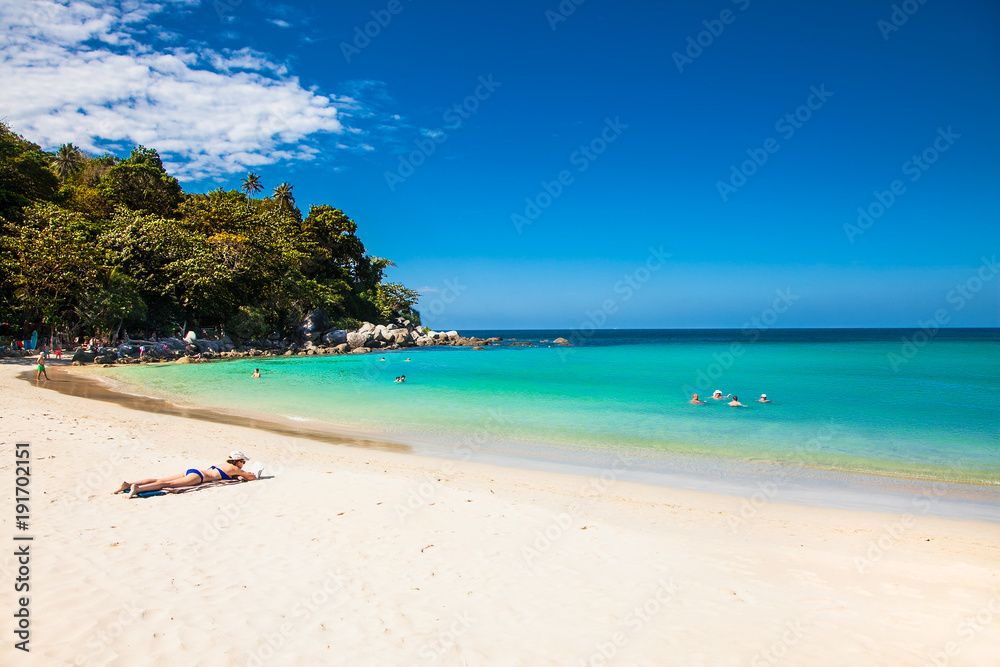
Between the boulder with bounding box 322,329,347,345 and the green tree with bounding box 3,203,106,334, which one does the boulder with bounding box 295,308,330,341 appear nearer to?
the boulder with bounding box 322,329,347,345

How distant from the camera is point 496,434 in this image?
1386cm

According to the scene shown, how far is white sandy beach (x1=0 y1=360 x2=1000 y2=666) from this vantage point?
3.61 metres

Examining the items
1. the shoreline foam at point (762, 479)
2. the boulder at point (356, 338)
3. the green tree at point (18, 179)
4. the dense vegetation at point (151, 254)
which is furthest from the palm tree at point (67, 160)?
the shoreline foam at point (762, 479)

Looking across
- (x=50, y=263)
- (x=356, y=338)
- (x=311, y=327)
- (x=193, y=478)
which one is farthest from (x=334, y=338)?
(x=193, y=478)

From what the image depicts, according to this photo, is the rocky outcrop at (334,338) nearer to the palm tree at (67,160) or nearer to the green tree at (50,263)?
the green tree at (50,263)

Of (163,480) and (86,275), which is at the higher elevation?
(86,275)

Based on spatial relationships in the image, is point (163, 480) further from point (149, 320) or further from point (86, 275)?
point (149, 320)

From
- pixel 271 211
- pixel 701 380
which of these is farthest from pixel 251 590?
pixel 271 211

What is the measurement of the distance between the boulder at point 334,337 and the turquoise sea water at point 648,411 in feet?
58.0

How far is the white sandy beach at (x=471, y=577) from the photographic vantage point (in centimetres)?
361

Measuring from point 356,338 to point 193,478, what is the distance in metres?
46.8

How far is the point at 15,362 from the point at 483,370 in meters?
27.1

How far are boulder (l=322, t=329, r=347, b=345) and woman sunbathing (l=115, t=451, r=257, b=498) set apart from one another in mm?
45078

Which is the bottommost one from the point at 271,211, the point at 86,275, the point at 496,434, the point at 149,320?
the point at 496,434
